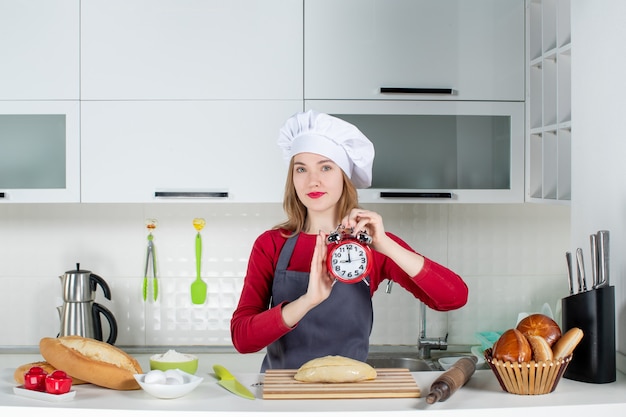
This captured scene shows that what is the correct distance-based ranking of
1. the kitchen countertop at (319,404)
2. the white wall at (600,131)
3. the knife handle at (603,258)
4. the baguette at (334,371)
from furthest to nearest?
the white wall at (600,131) < the knife handle at (603,258) < the baguette at (334,371) < the kitchen countertop at (319,404)

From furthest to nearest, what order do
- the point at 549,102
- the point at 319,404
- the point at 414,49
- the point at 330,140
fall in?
the point at 414,49 < the point at 549,102 < the point at 330,140 < the point at 319,404

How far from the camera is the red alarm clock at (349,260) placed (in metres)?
1.35

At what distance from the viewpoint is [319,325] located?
1846 millimetres

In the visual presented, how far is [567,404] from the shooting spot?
126cm

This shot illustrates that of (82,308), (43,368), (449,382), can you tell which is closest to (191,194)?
(82,308)

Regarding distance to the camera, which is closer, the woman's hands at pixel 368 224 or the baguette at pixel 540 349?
the baguette at pixel 540 349

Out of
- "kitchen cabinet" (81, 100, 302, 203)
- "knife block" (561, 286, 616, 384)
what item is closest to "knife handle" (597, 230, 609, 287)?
"knife block" (561, 286, 616, 384)

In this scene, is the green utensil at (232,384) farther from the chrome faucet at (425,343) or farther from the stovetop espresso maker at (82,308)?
the chrome faucet at (425,343)

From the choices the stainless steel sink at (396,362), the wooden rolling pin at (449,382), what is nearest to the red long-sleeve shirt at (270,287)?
the wooden rolling pin at (449,382)

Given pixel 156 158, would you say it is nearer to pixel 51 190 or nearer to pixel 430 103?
pixel 51 190

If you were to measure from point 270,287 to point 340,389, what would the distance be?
24.1 inches

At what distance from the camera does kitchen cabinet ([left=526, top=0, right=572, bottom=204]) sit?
2186 millimetres

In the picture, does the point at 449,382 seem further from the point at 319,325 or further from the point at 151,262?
the point at 151,262

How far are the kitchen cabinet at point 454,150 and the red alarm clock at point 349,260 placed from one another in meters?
1.09
